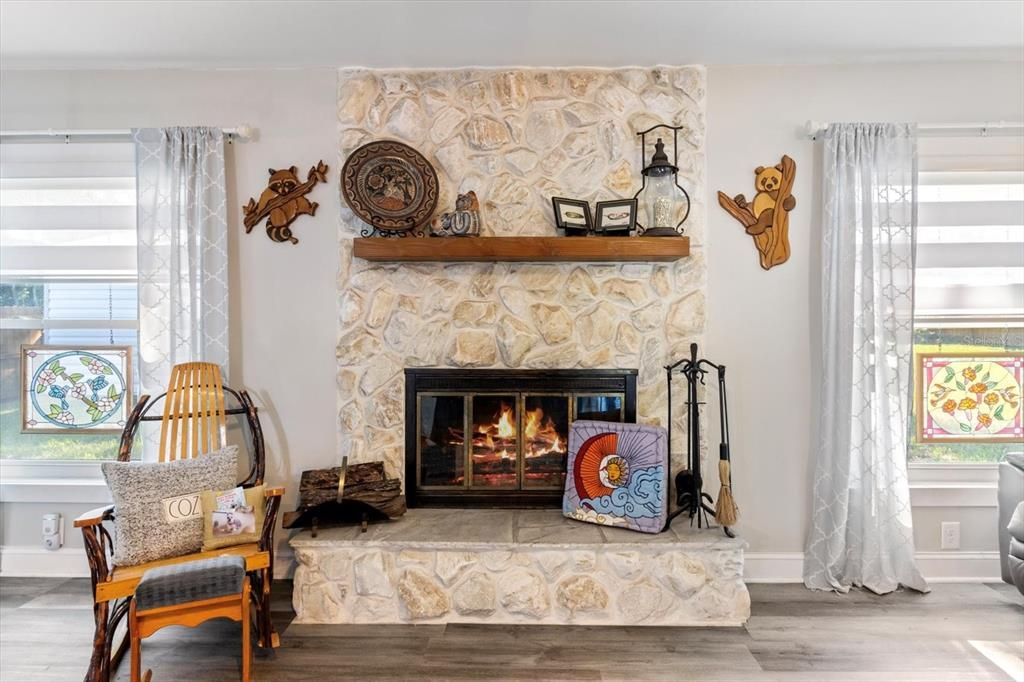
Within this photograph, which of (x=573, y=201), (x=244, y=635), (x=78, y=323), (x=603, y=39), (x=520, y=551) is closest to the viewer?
(x=244, y=635)

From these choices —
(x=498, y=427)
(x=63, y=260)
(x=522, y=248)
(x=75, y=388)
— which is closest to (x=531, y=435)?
(x=498, y=427)

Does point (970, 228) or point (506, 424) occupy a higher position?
point (970, 228)

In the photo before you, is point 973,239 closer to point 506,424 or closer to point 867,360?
point 867,360

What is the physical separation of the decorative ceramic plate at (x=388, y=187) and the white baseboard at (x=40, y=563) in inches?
92.6

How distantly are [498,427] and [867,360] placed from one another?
1816mm

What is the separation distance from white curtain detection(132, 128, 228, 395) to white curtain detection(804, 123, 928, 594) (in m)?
3.01

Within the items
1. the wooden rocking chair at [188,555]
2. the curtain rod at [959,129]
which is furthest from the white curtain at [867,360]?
the wooden rocking chair at [188,555]

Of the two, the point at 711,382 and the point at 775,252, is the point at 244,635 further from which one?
the point at 775,252

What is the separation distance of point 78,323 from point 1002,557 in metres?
4.76

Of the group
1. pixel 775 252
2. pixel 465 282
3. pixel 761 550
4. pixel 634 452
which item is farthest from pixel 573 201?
pixel 761 550

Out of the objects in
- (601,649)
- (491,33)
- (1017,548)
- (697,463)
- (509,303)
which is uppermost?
(491,33)

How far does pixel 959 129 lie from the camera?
2869 mm

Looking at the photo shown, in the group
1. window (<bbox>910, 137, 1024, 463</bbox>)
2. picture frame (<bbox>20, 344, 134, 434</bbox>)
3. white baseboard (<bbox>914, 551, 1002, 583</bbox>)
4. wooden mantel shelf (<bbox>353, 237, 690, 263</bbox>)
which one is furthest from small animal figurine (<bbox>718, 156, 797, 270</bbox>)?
picture frame (<bbox>20, 344, 134, 434</bbox>)

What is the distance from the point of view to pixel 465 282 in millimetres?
2959
